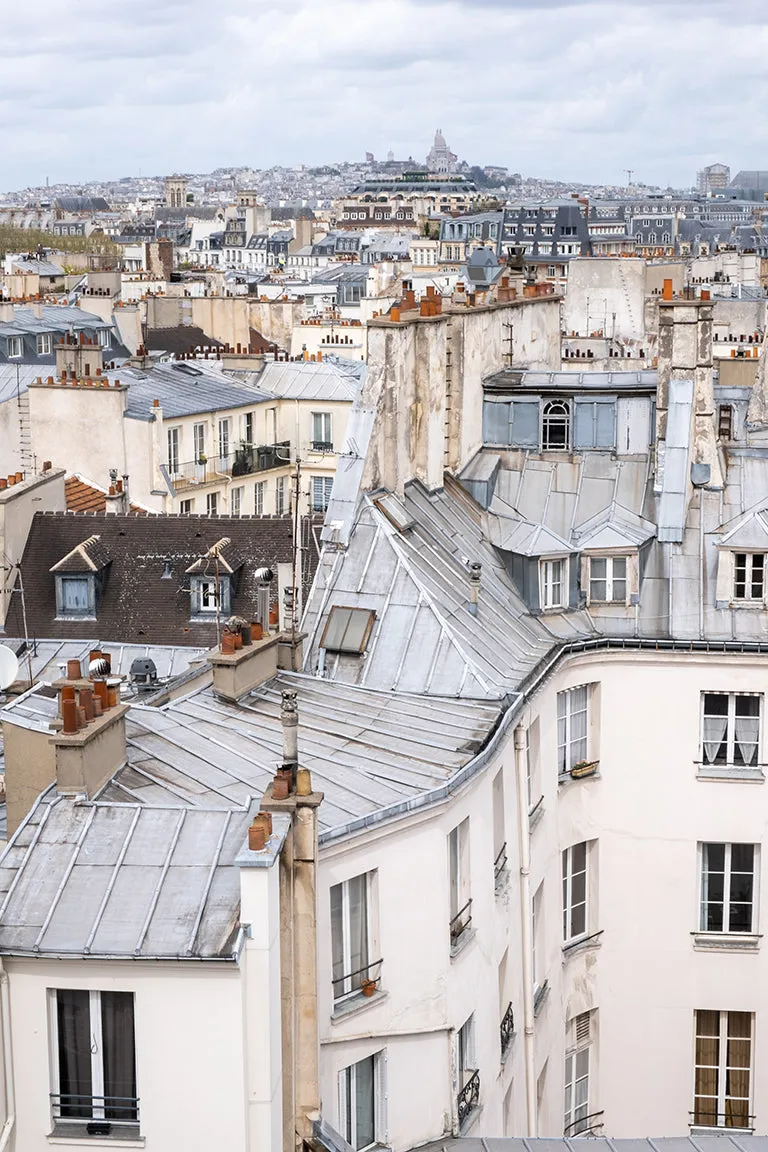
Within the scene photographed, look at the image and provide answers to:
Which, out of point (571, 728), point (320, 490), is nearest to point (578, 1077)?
point (571, 728)

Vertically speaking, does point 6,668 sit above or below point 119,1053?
above

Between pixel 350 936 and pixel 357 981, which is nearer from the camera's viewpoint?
pixel 350 936

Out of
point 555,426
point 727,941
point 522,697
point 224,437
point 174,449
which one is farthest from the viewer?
point 224,437

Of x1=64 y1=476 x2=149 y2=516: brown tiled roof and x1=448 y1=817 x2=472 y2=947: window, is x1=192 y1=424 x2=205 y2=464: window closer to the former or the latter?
x1=64 y1=476 x2=149 y2=516: brown tiled roof

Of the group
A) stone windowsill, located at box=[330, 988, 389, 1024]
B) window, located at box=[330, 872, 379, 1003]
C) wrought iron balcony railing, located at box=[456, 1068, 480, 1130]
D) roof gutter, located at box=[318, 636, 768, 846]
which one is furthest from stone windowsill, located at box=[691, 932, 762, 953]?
window, located at box=[330, 872, 379, 1003]

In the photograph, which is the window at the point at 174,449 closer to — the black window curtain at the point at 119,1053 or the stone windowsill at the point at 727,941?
the stone windowsill at the point at 727,941

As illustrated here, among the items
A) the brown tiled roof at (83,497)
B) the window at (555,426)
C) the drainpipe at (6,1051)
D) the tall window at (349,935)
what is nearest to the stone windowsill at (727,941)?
the window at (555,426)

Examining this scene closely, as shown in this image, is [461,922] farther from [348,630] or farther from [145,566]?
[145,566]
